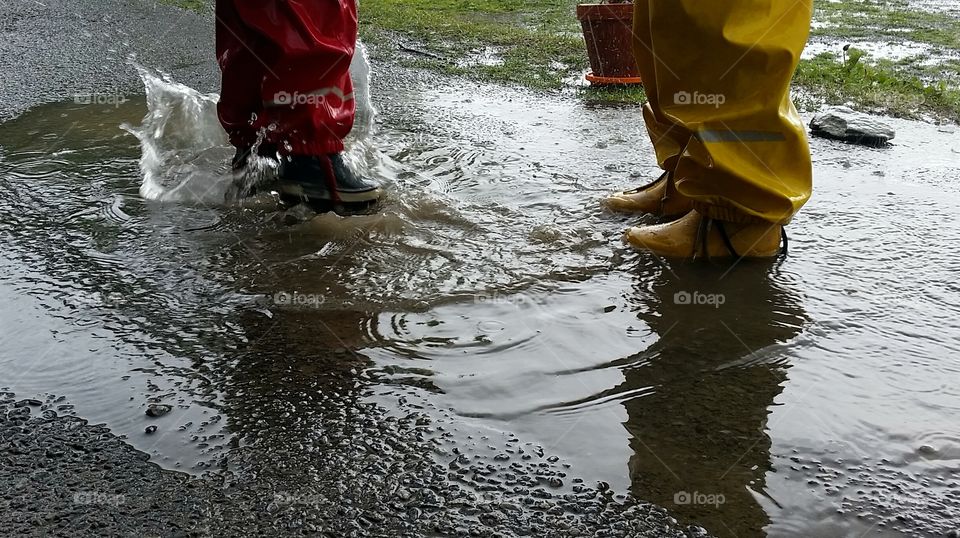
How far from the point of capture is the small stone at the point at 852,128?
3.82 m

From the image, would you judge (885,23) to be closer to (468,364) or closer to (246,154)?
(246,154)

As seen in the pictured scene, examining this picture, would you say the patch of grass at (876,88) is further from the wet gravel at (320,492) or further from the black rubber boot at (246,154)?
the wet gravel at (320,492)

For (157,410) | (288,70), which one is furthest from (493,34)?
(157,410)

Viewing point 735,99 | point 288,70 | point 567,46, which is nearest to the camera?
point 735,99

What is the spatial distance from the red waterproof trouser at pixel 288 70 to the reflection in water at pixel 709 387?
50.0 inches

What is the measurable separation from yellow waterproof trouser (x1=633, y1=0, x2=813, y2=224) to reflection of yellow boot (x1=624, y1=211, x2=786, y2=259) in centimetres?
4

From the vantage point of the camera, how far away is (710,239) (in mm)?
2625

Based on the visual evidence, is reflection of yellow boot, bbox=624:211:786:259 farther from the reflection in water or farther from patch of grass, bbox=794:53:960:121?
patch of grass, bbox=794:53:960:121

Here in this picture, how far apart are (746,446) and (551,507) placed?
463 millimetres

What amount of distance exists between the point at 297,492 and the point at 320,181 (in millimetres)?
1606

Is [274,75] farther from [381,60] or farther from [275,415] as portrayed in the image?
[381,60]

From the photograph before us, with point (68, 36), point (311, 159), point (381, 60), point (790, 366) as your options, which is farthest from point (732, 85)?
point (68, 36)

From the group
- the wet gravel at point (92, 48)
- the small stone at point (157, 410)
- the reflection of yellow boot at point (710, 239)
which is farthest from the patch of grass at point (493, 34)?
the small stone at point (157, 410)

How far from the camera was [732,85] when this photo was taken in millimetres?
2424
